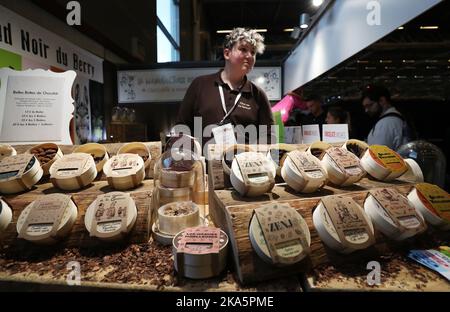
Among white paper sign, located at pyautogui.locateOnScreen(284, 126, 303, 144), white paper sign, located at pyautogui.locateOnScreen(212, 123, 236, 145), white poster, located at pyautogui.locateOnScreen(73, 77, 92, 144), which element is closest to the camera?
white paper sign, located at pyautogui.locateOnScreen(212, 123, 236, 145)

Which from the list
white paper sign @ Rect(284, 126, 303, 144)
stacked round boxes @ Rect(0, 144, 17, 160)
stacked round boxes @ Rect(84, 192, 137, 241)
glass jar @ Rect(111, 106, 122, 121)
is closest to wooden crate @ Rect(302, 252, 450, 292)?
stacked round boxes @ Rect(84, 192, 137, 241)

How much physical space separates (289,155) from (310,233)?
27 centimetres

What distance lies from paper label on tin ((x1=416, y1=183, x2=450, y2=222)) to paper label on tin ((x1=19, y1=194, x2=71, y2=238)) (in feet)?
3.64

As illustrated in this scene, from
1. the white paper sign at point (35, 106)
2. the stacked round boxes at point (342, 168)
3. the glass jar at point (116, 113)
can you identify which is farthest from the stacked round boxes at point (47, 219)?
the glass jar at point (116, 113)

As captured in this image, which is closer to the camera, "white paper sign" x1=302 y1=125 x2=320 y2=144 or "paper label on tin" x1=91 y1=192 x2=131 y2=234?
"paper label on tin" x1=91 y1=192 x2=131 y2=234

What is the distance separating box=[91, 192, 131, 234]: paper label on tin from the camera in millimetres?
771

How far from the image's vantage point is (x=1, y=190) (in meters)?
0.90

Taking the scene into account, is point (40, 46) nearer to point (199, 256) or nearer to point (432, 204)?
point (199, 256)

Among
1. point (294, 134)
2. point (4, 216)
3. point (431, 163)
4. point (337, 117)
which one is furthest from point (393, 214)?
point (337, 117)

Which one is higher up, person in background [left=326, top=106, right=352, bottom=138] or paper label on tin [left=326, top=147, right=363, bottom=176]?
person in background [left=326, top=106, right=352, bottom=138]

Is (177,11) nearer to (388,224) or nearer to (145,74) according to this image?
(145,74)

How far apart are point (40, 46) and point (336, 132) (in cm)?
272

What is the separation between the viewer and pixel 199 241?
Answer: 708mm

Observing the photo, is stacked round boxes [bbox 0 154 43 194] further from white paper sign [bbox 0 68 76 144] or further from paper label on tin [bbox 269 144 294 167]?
paper label on tin [bbox 269 144 294 167]
